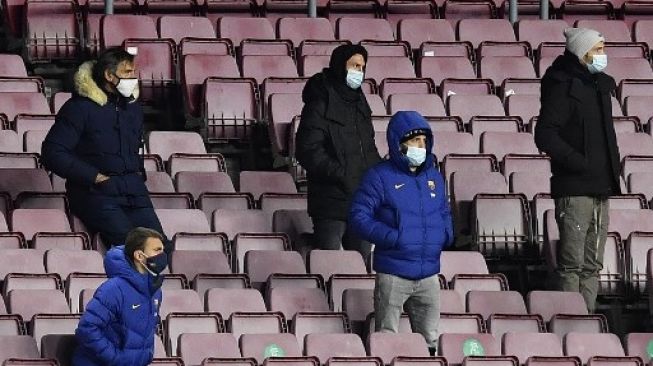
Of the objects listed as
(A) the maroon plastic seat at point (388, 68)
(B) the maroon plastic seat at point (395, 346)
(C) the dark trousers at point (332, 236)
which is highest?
(A) the maroon plastic seat at point (388, 68)

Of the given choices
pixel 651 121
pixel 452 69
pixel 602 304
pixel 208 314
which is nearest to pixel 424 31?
pixel 452 69

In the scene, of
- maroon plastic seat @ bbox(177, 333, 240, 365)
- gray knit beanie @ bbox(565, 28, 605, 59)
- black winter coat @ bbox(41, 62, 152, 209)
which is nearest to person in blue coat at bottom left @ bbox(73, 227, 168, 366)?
maroon plastic seat @ bbox(177, 333, 240, 365)

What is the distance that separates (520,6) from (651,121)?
2.53 m

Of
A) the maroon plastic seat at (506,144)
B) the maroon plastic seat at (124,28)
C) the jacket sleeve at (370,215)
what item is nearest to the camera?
the jacket sleeve at (370,215)

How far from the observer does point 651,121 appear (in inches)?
555

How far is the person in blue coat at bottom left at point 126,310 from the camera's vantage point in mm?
9680

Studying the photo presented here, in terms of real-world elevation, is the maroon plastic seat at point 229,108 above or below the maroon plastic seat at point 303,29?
below

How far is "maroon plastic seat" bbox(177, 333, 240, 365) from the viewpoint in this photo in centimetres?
1034

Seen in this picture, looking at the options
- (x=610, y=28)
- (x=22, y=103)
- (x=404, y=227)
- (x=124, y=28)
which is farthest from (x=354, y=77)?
(x=610, y=28)

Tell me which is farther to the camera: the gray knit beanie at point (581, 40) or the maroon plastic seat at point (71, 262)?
the gray knit beanie at point (581, 40)

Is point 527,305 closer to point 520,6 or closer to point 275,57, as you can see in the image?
point 275,57

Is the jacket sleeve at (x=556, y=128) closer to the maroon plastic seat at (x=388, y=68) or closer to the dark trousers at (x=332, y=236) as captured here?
the dark trousers at (x=332, y=236)

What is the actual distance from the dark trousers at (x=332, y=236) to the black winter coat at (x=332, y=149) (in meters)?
0.04

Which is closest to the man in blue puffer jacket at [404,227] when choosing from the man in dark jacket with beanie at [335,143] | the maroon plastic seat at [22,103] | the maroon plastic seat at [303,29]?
the man in dark jacket with beanie at [335,143]
